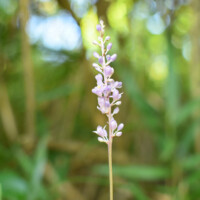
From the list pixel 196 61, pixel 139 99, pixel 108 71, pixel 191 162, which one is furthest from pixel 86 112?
pixel 108 71

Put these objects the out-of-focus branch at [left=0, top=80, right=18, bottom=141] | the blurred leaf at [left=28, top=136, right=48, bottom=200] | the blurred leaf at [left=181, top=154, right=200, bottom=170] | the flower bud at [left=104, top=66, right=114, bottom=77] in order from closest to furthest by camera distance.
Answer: the flower bud at [left=104, top=66, right=114, bottom=77]
the blurred leaf at [left=28, top=136, right=48, bottom=200]
the blurred leaf at [left=181, top=154, right=200, bottom=170]
the out-of-focus branch at [left=0, top=80, right=18, bottom=141]

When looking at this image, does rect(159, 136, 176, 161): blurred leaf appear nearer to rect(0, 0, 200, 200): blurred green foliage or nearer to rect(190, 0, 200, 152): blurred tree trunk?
rect(0, 0, 200, 200): blurred green foliage

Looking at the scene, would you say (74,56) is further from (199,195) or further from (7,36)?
(199,195)

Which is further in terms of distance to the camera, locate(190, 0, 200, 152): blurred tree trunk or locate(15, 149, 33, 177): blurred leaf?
locate(190, 0, 200, 152): blurred tree trunk

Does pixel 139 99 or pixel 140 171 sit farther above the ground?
pixel 139 99

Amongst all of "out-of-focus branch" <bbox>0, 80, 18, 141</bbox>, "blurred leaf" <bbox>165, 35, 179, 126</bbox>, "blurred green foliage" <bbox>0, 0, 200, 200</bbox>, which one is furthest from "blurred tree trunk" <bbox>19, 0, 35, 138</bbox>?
"blurred leaf" <bbox>165, 35, 179, 126</bbox>

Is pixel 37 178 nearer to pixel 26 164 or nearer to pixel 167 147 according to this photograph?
pixel 26 164

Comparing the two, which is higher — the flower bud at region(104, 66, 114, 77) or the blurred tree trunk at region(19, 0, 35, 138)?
the blurred tree trunk at region(19, 0, 35, 138)

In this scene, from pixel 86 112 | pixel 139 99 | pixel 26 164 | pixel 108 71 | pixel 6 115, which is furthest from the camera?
pixel 86 112

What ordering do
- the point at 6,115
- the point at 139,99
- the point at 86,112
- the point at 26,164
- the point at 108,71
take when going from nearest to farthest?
the point at 108,71 < the point at 26,164 < the point at 139,99 < the point at 6,115 < the point at 86,112
